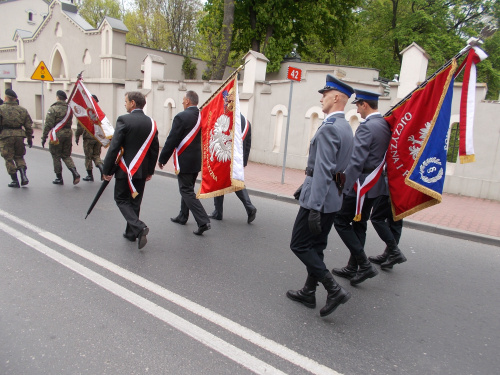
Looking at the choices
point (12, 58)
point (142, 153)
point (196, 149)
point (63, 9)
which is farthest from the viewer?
point (12, 58)

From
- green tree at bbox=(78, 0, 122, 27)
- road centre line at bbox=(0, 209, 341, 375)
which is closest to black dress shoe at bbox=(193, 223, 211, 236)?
road centre line at bbox=(0, 209, 341, 375)

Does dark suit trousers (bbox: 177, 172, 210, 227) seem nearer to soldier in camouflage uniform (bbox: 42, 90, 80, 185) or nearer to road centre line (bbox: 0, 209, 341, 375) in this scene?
road centre line (bbox: 0, 209, 341, 375)

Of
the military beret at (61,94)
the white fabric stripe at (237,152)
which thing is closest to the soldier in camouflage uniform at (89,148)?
the military beret at (61,94)

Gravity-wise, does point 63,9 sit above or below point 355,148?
above

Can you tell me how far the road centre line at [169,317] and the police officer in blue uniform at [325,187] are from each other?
3.00ft

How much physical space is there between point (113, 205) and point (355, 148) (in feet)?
14.9

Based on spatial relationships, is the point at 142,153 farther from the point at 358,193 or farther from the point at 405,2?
the point at 405,2

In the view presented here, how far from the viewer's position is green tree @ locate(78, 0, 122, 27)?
3788cm

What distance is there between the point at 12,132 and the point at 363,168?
700 centimetres

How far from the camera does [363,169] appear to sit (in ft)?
13.8

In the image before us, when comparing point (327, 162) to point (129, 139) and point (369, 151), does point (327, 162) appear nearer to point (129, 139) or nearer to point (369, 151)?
point (369, 151)

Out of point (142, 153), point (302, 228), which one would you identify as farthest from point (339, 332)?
point (142, 153)

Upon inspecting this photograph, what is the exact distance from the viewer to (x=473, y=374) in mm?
2783

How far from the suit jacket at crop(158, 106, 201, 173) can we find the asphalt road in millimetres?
1022
